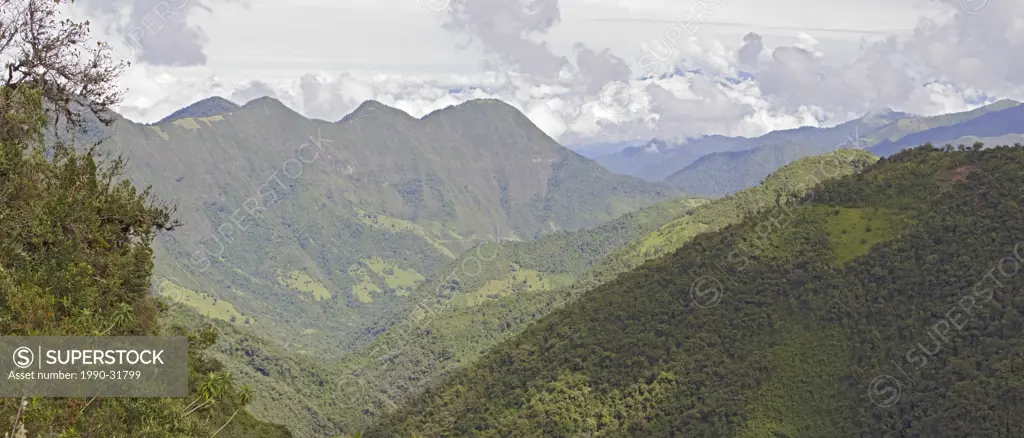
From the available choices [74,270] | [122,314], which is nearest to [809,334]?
[122,314]

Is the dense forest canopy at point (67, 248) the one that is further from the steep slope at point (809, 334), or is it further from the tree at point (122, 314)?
the steep slope at point (809, 334)

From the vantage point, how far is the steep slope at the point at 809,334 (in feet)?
284

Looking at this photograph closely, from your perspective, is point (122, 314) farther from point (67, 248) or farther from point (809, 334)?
point (809, 334)

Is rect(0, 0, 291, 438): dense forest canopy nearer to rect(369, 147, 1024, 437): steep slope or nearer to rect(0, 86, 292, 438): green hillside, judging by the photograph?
rect(0, 86, 292, 438): green hillside

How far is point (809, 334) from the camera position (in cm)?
9762

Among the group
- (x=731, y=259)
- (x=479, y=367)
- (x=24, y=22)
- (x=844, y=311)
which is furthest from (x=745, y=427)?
(x=24, y=22)

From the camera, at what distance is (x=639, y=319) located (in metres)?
112

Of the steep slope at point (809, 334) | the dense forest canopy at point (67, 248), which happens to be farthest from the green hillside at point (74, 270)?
the steep slope at point (809, 334)

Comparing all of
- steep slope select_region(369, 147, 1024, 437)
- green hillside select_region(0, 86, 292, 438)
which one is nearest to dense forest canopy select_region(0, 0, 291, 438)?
green hillside select_region(0, 86, 292, 438)

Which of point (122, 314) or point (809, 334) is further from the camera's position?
point (809, 334)

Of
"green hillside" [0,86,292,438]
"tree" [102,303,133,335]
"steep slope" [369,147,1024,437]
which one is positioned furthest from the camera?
"steep slope" [369,147,1024,437]

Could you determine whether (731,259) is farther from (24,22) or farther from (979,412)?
(24,22)

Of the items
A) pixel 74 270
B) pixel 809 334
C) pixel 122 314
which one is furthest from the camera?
pixel 809 334

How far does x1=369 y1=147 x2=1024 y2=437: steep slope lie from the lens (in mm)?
86562
